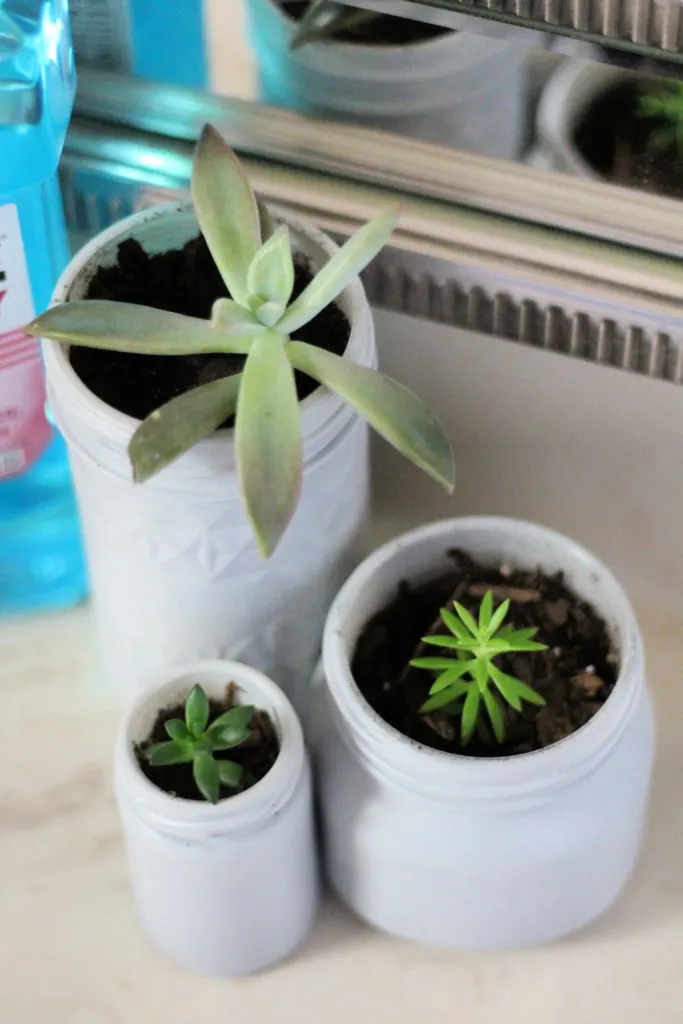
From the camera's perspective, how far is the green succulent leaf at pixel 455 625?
0.43 m

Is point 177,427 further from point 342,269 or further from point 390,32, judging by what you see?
point 390,32

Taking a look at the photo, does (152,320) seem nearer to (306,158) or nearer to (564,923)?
(306,158)

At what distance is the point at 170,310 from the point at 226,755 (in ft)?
0.48

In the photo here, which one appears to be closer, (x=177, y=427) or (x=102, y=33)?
(x=177, y=427)

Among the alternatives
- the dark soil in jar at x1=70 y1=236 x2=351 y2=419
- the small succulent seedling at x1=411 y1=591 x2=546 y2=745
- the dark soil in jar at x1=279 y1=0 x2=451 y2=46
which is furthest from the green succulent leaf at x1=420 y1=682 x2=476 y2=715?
the dark soil in jar at x1=279 y1=0 x2=451 y2=46

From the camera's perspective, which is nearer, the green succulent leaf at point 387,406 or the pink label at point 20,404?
the green succulent leaf at point 387,406

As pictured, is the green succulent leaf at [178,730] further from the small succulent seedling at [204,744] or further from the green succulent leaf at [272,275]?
the green succulent leaf at [272,275]

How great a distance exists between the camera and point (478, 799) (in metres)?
0.41

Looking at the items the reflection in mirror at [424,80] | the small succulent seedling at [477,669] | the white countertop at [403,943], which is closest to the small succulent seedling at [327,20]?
the reflection in mirror at [424,80]

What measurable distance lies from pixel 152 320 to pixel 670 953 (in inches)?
10.9

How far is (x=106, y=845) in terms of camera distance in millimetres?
510

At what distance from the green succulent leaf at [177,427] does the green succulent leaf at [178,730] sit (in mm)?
84

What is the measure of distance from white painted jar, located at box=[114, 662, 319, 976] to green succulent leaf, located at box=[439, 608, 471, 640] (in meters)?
0.06

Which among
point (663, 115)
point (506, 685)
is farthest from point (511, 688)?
point (663, 115)
